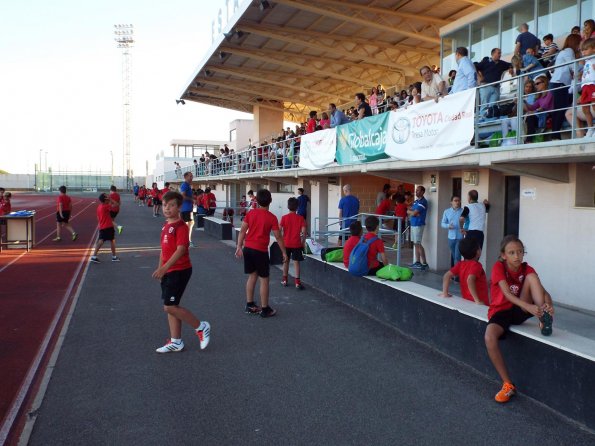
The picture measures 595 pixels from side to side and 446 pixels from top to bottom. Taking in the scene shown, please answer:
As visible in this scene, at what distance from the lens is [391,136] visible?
38.6ft

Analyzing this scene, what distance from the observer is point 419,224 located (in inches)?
489

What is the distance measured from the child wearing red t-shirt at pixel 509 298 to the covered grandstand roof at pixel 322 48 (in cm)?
1359

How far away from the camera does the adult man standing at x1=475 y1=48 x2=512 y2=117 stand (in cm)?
948

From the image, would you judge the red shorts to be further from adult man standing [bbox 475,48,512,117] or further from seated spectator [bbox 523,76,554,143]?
adult man standing [bbox 475,48,512,117]

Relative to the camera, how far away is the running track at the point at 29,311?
5.26m

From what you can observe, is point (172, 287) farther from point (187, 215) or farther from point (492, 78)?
point (187, 215)

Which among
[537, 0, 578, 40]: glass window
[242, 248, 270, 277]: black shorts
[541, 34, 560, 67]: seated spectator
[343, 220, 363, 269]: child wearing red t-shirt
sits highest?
[537, 0, 578, 40]: glass window

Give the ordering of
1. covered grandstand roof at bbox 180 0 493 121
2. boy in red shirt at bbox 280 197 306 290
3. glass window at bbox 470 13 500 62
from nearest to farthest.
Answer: boy in red shirt at bbox 280 197 306 290 → glass window at bbox 470 13 500 62 → covered grandstand roof at bbox 180 0 493 121

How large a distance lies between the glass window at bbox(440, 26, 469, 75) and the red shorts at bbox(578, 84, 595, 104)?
7.93 m

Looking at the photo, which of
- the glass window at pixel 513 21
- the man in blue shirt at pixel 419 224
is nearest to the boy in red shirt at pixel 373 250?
the man in blue shirt at pixel 419 224

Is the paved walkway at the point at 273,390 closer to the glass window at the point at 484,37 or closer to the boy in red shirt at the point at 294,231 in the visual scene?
the boy in red shirt at the point at 294,231

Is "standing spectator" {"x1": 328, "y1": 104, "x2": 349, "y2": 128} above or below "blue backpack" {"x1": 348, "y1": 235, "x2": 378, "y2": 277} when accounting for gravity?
above

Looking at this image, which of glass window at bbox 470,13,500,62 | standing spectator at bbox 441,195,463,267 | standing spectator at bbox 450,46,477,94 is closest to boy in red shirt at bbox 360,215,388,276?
standing spectator at bbox 441,195,463,267

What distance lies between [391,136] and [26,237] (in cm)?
1234
